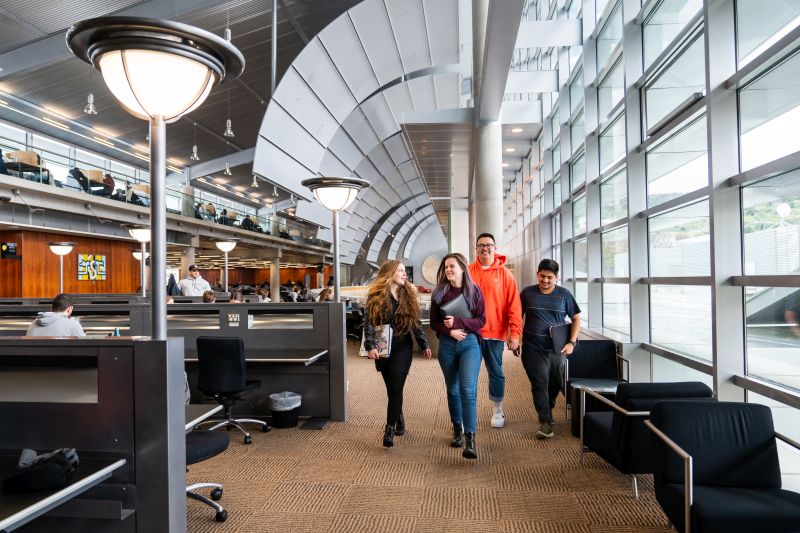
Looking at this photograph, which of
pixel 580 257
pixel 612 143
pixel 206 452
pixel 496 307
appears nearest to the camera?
pixel 206 452

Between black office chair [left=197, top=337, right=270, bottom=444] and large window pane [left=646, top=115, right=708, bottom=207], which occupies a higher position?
large window pane [left=646, top=115, right=708, bottom=207]

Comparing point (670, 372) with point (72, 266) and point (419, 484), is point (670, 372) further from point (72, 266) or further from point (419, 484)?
point (72, 266)

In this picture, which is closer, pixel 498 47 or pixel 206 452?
pixel 206 452

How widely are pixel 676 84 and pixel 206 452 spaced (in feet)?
15.2

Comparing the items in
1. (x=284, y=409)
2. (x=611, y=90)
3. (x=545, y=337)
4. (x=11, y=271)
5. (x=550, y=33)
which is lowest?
(x=284, y=409)

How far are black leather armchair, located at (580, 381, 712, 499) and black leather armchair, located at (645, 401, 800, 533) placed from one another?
1.14ft

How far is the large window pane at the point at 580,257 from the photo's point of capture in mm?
8539

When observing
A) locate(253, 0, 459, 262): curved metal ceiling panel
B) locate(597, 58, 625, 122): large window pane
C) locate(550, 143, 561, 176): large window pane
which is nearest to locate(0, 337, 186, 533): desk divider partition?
locate(597, 58, 625, 122): large window pane

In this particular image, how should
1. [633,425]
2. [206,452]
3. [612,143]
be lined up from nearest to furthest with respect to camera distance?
1. [206,452]
2. [633,425]
3. [612,143]

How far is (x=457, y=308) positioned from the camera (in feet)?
13.4

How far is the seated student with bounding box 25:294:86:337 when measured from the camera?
4.50 meters

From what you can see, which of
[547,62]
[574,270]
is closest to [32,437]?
[574,270]

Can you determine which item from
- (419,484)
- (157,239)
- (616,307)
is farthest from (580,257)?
(157,239)

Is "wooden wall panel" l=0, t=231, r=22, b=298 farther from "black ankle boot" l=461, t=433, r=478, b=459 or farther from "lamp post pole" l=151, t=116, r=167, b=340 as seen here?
"lamp post pole" l=151, t=116, r=167, b=340
